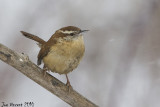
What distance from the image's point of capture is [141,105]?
4.80 metres

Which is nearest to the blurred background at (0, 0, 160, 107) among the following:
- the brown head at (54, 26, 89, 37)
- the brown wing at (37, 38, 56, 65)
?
the brown wing at (37, 38, 56, 65)

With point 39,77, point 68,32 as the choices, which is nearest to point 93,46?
point 68,32

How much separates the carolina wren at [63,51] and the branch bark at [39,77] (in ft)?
0.76

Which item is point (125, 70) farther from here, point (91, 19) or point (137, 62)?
point (91, 19)

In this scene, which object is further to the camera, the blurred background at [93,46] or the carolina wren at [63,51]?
the blurred background at [93,46]

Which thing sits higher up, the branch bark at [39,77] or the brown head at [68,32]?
the brown head at [68,32]

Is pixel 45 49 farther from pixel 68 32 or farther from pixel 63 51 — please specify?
pixel 68 32

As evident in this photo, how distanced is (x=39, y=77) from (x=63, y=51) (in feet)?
1.60

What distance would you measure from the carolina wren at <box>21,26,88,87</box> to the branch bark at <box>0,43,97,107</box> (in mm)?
232

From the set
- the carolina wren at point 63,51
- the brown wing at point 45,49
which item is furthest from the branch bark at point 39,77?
the brown wing at point 45,49

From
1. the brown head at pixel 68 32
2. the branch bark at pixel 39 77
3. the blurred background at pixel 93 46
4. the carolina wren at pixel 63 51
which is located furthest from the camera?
the blurred background at pixel 93 46

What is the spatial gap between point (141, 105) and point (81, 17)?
78.8 inches

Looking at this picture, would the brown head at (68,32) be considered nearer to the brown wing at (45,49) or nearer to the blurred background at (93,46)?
the brown wing at (45,49)

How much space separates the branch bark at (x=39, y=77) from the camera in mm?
4023
